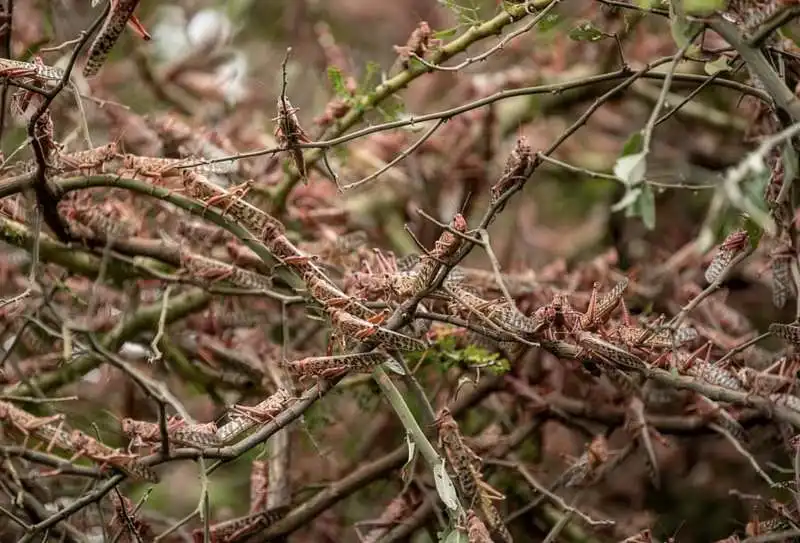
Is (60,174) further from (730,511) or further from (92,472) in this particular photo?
(730,511)

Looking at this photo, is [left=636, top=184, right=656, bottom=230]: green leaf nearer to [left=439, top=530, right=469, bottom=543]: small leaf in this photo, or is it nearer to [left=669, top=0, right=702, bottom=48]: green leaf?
[left=669, top=0, right=702, bottom=48]: green leaf

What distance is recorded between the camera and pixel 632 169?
2.39 ft

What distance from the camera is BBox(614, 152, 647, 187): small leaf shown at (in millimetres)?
722

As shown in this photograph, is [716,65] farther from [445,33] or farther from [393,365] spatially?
[393,365]

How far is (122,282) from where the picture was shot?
4.73 ft

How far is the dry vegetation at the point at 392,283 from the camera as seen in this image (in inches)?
36.2

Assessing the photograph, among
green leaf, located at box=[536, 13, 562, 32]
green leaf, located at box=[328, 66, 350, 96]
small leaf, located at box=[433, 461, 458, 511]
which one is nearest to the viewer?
small leaf, located at box=[433, 461, 458, 511]

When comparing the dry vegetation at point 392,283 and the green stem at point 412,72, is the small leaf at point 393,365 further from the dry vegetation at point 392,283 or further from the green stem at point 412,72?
the green stem at point 412,72

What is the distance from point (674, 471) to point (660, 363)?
101 centimetres

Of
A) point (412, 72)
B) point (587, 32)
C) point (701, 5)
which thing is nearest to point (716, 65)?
point (587, 32)

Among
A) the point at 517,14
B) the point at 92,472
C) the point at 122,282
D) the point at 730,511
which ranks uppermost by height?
the point at 122,282

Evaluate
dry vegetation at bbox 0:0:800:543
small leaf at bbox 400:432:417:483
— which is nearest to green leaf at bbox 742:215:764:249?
dry vegetation at bbox 0:0:800:543

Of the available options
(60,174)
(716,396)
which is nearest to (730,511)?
(716,396)

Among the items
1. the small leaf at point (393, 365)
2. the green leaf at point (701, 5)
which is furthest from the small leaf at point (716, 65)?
the small leaf at point (393, 365)
